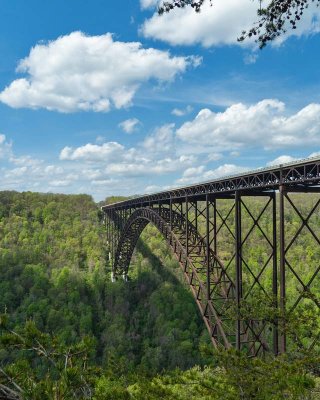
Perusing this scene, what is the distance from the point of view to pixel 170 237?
27.5 meters

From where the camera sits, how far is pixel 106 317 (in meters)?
53.5

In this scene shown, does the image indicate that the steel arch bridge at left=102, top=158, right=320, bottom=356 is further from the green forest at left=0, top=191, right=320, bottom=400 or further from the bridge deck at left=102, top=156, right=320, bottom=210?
the green forest at left=0, top=191, right=320, bottom=400

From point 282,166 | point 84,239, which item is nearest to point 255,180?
point 282,166

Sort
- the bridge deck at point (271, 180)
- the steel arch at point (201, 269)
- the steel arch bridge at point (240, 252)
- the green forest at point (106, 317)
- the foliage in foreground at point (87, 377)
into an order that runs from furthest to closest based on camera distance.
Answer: the steel arch at point (201, 269) → the bridge deck at point (271, 180) → the steel arch bridge at point (240, 252) → the green forest at point (106, 317) → the foliage in foreground at point (87, 377)

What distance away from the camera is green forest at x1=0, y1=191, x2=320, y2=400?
614 cm

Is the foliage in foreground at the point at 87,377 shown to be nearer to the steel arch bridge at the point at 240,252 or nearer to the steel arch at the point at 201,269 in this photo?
the steel arch bridge at the point at 240,252

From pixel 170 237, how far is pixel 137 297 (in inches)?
1319

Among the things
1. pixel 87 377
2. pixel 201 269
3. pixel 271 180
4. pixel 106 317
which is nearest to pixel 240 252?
pixel 271 180

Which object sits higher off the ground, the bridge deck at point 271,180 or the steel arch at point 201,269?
the bridge deck at point 271,180

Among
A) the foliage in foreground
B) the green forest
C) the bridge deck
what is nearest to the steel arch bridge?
the bridge deck

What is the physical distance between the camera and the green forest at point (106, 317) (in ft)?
20.1

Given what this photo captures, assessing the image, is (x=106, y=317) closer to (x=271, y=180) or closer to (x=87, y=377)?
(x=271, y=180)

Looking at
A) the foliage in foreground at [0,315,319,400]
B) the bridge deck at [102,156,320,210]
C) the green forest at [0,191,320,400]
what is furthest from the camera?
the bridge deck at [102,156,320,210]

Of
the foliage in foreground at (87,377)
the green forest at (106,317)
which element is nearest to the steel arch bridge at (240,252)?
the green forest at (106,317)
